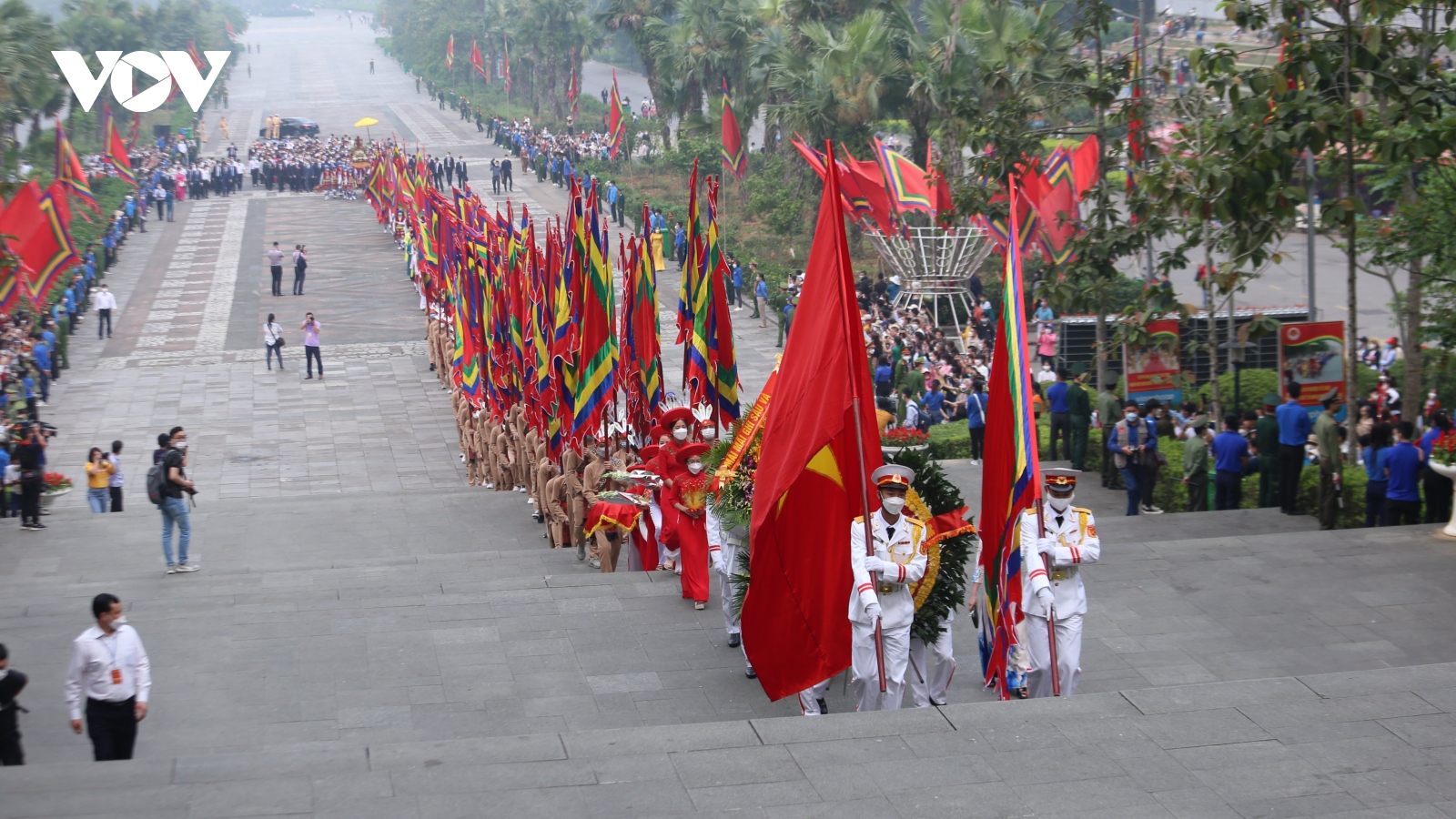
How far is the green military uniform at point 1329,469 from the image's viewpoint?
13.5 m

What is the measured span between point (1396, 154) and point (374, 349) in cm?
2227

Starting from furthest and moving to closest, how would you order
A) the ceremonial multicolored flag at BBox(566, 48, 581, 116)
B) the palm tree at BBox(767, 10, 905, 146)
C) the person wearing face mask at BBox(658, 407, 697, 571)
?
1. the ceremonial multicolored flag at BBox(566, 48, 581, 116)
2. the palm tree at BBox(767, 10, 905, 146)
3. the person wearing face mask at BBox(658, 407, 697, 571)

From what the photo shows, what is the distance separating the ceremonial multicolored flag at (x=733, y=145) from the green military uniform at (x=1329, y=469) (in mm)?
24553

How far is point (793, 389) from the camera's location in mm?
9008

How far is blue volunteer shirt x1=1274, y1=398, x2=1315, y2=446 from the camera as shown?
14.0 meters

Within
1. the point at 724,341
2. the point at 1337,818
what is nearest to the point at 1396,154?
the point at 724,341

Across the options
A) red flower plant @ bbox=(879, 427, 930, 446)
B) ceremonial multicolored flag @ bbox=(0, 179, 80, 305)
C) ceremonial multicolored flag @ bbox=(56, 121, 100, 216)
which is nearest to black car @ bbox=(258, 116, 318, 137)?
ceremonial multicolored flag @ bbox=(56, 121, 100, 216)

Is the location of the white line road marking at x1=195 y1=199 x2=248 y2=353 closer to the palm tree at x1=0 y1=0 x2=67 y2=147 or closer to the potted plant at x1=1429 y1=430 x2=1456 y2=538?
the palm tree at x1=0 y1=0 x2=67 y2=147

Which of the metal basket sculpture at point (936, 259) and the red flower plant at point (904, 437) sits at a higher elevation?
the metal basket sculpture at point (936, 259)

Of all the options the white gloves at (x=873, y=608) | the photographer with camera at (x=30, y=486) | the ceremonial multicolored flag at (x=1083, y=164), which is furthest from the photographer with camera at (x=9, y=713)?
the ceremonial multicolored flag at (x=1083, y=164)

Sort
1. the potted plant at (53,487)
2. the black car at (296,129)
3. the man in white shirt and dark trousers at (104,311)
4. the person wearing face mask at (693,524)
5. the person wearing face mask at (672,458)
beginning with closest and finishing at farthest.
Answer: the person wearing face mask at (693,524), the person wearing face mask at (672,458), the potted plant at (53,487), the man in white shirt and dark trousers at (104,311), the black car at (296,129)

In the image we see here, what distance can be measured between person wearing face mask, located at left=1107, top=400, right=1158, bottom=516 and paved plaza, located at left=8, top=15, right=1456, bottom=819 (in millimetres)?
721

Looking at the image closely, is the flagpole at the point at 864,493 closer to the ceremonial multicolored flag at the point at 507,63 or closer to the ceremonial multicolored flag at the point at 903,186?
the ceremonial multicolored flag at the point at 903,186

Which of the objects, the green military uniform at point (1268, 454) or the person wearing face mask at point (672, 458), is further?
the green military uniform at point (1268, 454)
